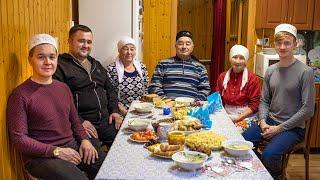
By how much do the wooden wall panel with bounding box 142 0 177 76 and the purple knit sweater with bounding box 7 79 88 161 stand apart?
2.27m

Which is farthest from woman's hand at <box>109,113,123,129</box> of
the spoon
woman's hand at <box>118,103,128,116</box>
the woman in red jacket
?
the spoon

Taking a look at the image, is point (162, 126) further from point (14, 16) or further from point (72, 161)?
point (14, 16)

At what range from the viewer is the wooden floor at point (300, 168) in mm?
3348

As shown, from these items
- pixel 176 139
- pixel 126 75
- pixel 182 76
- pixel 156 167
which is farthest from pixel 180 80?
pixel 156 167

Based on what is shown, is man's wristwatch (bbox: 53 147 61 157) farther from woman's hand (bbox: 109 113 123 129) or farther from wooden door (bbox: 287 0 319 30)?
wooden door (bbox: 287 0 319 30)

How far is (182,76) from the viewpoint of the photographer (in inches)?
129

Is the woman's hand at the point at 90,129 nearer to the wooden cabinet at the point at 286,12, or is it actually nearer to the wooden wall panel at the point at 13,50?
the wooden wall panel at the point at 13,50

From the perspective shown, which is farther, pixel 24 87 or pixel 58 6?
pixel 58 6

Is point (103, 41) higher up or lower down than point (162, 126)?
higher up

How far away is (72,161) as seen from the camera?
6.48ft

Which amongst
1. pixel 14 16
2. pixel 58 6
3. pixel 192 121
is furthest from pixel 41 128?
pixel 58 6

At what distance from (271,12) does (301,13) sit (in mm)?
333

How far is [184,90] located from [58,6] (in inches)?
51.7

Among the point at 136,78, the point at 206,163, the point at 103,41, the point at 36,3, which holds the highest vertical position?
the point at 36,3
